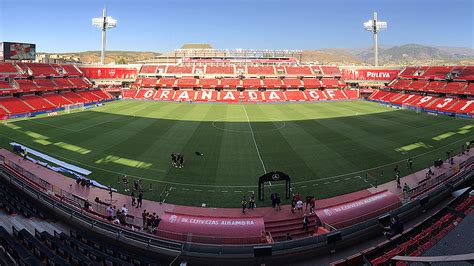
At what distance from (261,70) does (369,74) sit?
32.2 meters

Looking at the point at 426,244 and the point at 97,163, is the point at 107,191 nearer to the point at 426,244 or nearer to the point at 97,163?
the point at 97,163

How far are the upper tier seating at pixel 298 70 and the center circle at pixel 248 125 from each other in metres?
45.3

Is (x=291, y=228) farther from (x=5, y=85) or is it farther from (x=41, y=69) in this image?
(x=41, y=69)

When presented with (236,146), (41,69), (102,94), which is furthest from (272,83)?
(41,69)

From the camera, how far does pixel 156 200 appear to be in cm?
2094

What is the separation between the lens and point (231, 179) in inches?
966

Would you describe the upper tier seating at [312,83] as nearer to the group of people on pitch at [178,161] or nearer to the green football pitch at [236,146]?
the green football pitch at [236,146]

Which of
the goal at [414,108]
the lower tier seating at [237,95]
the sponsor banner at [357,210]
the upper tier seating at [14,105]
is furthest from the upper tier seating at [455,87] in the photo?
the upper tier seating at [14,105]

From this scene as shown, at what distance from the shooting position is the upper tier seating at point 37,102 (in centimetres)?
5703

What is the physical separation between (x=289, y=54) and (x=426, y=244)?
10071cm

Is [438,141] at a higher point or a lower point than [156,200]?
higher

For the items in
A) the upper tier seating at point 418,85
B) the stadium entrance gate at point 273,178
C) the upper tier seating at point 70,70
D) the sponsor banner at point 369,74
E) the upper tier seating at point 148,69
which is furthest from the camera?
the upper tier seating at point 148,69

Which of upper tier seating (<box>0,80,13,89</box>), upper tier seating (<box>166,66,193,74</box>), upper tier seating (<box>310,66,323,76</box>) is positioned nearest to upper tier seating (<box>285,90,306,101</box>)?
upper tier seating (<box>310,66,323,76</box>)

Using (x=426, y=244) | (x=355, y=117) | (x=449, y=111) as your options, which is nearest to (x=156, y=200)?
(x=426, y=244)
